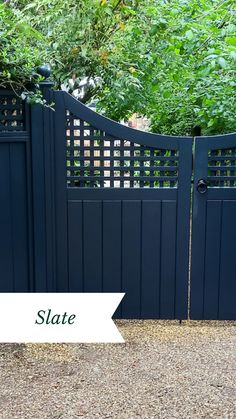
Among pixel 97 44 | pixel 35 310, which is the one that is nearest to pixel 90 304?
pixel 35 310

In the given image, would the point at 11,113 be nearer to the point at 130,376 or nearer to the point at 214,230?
the point at 214,230

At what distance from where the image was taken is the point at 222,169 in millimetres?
3105

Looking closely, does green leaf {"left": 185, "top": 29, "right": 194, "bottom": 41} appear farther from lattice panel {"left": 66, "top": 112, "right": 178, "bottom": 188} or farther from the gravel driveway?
the gravel driveway

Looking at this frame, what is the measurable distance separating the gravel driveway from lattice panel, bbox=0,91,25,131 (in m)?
1.45

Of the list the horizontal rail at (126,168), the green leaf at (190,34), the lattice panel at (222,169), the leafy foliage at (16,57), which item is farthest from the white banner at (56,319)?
the green leaf at (190,34)

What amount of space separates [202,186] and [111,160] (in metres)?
0.65

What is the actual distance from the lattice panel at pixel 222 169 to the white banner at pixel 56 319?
113cm

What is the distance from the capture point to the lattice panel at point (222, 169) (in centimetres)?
311

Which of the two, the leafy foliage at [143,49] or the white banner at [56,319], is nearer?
the white banner at [56,319]

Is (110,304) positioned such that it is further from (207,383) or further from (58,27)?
(58,27)

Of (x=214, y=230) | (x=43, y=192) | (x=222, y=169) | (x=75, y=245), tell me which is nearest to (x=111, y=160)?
(x=43, y=192)

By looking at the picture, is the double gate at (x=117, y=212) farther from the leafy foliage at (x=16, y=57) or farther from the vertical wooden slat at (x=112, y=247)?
the leafy foliage at (x=16, y=57)

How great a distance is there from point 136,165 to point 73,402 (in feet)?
5.25

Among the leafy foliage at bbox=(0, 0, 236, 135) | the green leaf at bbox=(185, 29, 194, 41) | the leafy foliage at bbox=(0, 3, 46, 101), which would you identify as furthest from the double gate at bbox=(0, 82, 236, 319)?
the green leaf at bbox=(185, 29, 194, 41)
